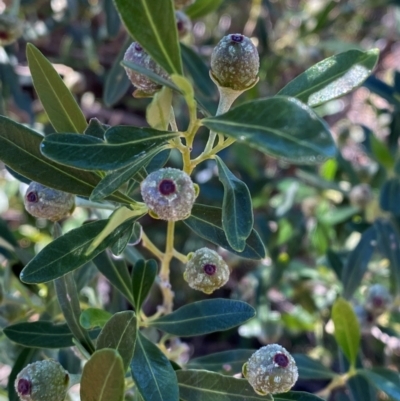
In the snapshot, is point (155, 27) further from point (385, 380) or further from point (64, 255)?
point (385, 380)

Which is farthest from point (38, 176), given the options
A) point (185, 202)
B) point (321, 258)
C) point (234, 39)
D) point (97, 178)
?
point (321, 258)

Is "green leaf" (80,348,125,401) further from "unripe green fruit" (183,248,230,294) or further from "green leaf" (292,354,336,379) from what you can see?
"green leaf" (292,354,336,379)

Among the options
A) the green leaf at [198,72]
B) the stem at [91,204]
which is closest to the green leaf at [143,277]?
the stem at [91,204]

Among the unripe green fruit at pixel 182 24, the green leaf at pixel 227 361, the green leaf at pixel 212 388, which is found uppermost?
the unripe green fruit at pixel 182 24

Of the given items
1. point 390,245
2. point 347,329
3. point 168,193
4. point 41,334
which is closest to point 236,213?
point 168,193

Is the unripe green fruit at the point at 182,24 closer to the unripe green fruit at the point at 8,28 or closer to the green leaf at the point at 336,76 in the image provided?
the unripe green fruit at the point at 8,28

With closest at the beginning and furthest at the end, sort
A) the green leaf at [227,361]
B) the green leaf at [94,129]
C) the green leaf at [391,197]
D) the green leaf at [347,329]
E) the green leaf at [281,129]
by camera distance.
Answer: the green leaf at [281,129], the green leaf at [94,129], the green leaf at [227,361], the green leaf at [347,329], the green leaf at [391,197]

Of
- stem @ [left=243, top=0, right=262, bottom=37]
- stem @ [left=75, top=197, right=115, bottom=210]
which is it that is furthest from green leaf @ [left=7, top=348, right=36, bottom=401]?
stem @ [left=243, top=0, right=262, bottom=37]
